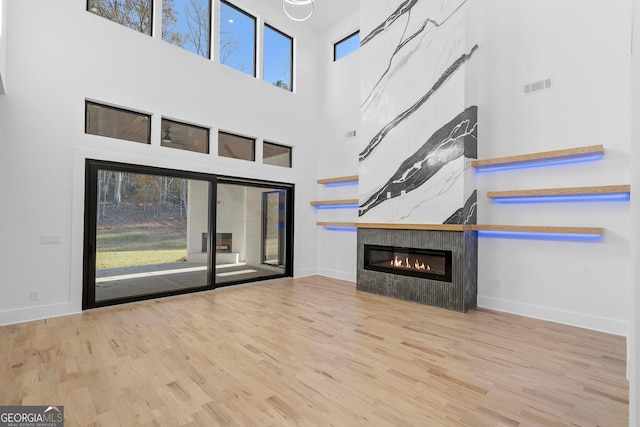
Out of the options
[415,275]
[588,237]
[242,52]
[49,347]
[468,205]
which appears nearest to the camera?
[49,347]

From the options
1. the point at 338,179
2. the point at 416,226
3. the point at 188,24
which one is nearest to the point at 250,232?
the point at 338,179

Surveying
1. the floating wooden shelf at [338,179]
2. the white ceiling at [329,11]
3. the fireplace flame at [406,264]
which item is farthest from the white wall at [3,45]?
the fireplace flame at [406,264]

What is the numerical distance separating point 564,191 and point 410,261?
2.28 meters

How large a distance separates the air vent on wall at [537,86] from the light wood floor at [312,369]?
310 cm

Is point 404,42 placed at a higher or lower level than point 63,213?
→ higher

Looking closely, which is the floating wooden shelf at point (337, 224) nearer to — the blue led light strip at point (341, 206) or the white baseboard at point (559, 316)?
the blue led light strip at point (341, 206)

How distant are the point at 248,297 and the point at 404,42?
4987 millimetres

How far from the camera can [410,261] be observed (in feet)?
16.9

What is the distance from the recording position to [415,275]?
4969 millimetres

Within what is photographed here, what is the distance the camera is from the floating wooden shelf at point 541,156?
12.1ft

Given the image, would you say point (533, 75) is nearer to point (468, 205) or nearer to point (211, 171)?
point (468, 205)

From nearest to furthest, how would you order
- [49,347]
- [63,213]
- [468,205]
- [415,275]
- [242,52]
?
1. [49,347]
2. [63,213]
3. [468,205]
4. [415,275]
5. [242,52]

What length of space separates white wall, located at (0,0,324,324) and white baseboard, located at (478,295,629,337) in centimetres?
513

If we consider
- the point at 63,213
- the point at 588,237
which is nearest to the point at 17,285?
the point at 63,213
